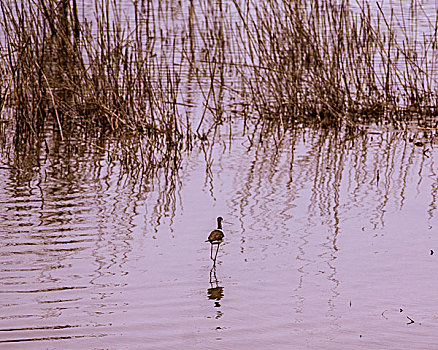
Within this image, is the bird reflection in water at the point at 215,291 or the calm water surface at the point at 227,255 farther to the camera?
the bird reflection in water at the point at 215,291

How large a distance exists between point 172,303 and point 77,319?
40 cm

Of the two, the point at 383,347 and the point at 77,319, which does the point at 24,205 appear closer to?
the point at 77,319

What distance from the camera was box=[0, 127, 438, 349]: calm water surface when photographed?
10.4 feet

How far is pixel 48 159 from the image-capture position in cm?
603

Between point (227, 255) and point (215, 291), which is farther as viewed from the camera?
point (227, 255)

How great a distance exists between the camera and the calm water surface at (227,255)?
316 centimetres

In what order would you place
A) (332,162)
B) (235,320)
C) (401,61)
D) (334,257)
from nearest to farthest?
(235,320), (334,257), (332,162), (401,61)

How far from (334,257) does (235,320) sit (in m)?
0.94

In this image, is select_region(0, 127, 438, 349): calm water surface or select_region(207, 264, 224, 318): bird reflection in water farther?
select_region(207, 264, 224, 318): bird reflection in water

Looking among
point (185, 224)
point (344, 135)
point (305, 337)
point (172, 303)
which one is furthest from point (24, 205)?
point (344, 135)

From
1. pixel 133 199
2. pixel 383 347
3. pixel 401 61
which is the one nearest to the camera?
pixel 383 347

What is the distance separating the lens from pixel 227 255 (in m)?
4.05

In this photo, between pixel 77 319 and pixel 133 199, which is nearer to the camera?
pixel 77 319

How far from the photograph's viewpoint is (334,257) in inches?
159
